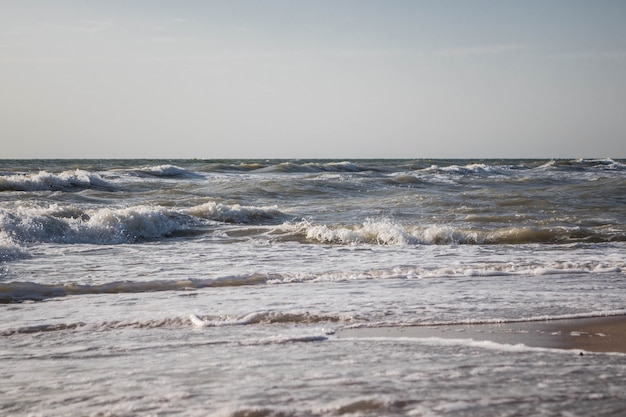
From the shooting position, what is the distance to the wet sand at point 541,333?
413cm

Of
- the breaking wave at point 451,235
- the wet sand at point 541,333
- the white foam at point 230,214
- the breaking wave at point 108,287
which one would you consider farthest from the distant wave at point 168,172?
the wet sand at point 541,333

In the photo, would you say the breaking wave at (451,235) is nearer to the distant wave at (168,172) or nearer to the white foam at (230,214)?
the white foam at (230,214)

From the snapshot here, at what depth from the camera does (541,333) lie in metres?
4.44

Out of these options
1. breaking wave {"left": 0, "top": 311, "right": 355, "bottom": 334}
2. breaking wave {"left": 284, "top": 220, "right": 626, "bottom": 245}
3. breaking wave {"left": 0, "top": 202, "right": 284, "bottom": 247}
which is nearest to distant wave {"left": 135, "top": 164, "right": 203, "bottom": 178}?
breaking wave {"left": 0, "top": 202, "right": 284, "bottom": 247}

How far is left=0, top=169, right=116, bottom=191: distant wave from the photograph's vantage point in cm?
2226

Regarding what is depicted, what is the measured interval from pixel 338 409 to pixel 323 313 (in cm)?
233

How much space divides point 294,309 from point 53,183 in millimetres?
20402

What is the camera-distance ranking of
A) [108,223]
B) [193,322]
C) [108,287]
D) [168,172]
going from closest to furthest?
1. [193,322]
2. [108,287]
3. [108,223]
4. [168,172]

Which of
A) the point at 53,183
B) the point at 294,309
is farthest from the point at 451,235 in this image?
the point at 53,183

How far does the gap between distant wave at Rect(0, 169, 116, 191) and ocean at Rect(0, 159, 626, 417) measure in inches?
435

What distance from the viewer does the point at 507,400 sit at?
9.52 ft

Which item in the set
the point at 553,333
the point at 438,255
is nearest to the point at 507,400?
the point at 553,333

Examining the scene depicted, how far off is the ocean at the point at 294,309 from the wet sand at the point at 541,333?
14cm

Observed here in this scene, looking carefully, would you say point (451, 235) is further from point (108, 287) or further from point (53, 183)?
point (53, 183)
